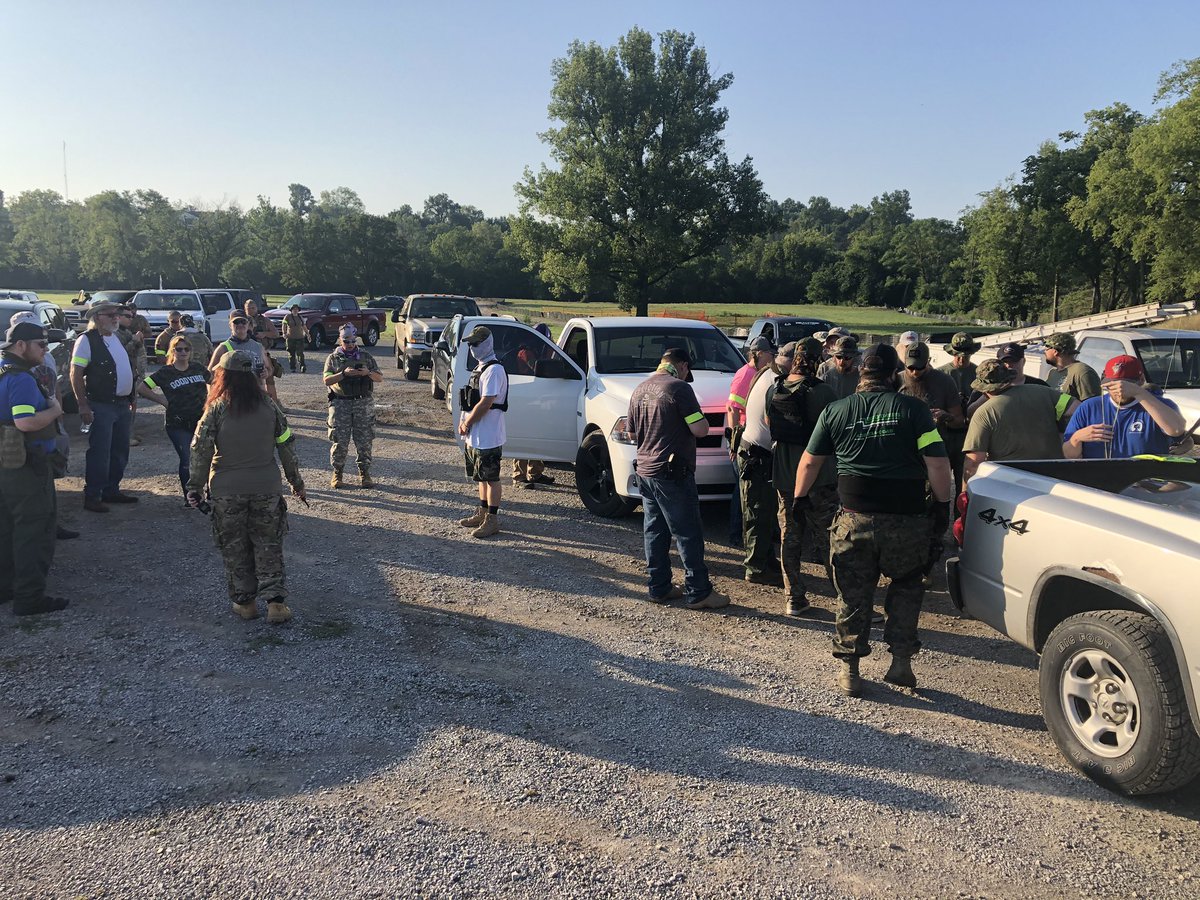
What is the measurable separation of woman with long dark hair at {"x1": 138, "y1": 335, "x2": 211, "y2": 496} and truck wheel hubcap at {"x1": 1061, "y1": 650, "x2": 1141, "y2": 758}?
7261mm

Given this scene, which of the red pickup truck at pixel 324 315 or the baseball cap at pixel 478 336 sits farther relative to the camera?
the red pickup truck at pixel 324 315

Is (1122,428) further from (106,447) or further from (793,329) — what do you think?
(793,329)

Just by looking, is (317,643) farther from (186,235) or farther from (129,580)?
(186,235)

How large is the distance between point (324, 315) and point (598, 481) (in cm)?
2164

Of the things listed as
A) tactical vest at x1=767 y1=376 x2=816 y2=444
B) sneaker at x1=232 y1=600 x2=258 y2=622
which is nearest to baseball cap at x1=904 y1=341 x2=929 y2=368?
tactical vest at x1=767 y1=376 x2=816 y2=444

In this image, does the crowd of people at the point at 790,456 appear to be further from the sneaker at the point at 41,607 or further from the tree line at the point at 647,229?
the tree line at the point at 647,229

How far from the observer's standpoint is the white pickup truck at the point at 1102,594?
3.39 m

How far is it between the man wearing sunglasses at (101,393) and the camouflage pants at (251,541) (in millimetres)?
3511

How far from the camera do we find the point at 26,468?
5.51m

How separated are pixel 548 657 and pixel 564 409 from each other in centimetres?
389

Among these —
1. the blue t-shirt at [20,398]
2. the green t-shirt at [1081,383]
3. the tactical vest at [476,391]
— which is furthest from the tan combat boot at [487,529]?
the green t-shirt at [1081,383]

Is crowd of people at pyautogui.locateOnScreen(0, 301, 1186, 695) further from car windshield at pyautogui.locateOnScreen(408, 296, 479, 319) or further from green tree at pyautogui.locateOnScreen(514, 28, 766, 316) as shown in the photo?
green tree at pyautogui.locateOnScreen(514, 28, 766, 316)

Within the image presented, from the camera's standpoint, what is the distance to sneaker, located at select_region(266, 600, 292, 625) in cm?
545

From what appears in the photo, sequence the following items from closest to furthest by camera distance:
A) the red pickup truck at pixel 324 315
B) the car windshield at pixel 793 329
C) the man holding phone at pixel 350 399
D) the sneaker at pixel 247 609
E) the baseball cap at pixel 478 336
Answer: the sneaker at pixel 247 609 → the baseball cap at pixel 478 336 → the man holding phone at pixel 350 399 → the car windshield at pixel 793 329 → the red pickup truck at pixel 324 315
